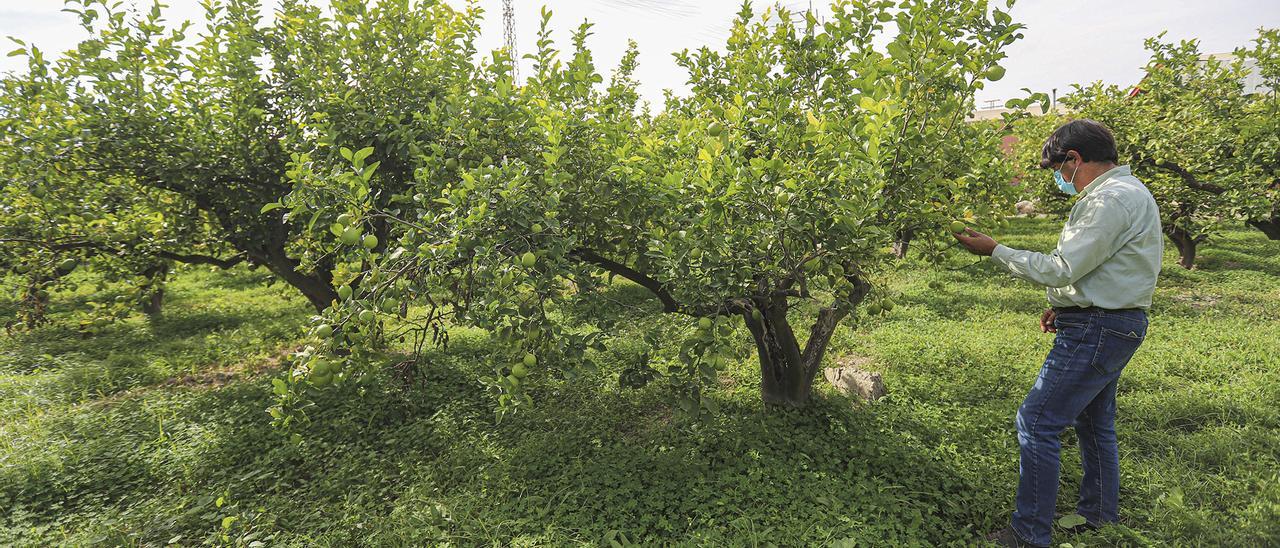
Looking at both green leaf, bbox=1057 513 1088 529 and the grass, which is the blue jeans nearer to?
green leaf, bbox=1057 513 1088 529

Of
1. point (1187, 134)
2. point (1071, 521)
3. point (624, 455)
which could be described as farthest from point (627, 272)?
point (1187, 134)

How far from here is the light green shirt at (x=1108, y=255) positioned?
8.02ft

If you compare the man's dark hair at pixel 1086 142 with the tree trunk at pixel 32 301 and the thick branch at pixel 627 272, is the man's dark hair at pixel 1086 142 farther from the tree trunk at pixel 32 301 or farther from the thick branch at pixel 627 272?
the tree trunk at pixel 32 301

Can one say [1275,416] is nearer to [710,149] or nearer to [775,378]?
[775,378]

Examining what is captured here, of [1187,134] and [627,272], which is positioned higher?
[1187,134]

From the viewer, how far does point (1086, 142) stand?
2.66 meters

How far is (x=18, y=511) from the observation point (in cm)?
367

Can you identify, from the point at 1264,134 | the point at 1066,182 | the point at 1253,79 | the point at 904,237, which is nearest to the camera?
the point at 1066,182

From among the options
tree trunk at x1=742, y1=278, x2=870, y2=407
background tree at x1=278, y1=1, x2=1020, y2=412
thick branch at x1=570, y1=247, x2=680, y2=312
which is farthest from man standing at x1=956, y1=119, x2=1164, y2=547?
thick branch at x1=570, y1=247, x2=680, y2=312

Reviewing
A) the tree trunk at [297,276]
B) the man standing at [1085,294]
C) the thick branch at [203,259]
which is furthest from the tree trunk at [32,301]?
the man standing at [1085,294]

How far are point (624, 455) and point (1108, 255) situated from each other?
2968 millimetres

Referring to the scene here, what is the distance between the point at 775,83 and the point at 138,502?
5.09 m

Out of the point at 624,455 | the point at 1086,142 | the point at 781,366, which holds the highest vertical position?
the point at 1086,142

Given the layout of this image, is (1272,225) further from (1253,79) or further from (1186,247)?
(1253,79)
